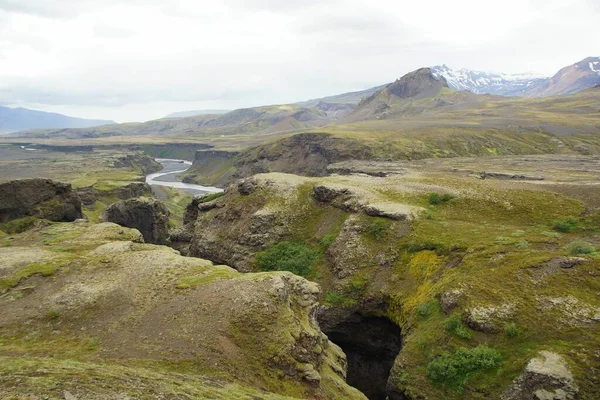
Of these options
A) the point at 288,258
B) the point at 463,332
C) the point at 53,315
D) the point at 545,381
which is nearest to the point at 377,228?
the point at 288,258

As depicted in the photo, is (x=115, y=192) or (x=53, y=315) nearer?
(x=53, y=315)

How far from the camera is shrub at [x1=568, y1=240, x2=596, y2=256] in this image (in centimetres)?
3966

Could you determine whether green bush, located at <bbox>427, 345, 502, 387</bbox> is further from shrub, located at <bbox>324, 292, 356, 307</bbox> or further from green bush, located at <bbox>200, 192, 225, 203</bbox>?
green bush, located at <bbox>200, 192, 225, 203</bbox>

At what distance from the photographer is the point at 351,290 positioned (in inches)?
1977

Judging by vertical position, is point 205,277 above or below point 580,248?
above

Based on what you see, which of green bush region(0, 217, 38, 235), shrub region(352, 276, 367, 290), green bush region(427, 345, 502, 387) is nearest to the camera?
green bush region(427, 345, 502, 387)

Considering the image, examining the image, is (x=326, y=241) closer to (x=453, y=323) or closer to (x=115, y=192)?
(x=453, y=323)

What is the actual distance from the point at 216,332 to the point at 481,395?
20978 millimetres

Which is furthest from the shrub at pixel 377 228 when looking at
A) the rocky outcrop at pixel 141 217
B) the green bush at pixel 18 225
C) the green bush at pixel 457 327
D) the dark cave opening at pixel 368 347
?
the rocky outcrop at pixel 141 217

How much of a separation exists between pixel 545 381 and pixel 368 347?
2410 cm

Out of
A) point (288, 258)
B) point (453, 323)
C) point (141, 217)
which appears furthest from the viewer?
point (141, 217)

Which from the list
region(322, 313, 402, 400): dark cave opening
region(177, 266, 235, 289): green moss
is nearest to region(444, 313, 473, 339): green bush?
region(322, 313, 402, 400): dark cave opening

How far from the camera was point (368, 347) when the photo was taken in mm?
50375

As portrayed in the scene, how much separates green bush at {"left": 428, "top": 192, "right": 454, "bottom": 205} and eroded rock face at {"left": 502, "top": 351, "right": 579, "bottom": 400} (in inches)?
1309
